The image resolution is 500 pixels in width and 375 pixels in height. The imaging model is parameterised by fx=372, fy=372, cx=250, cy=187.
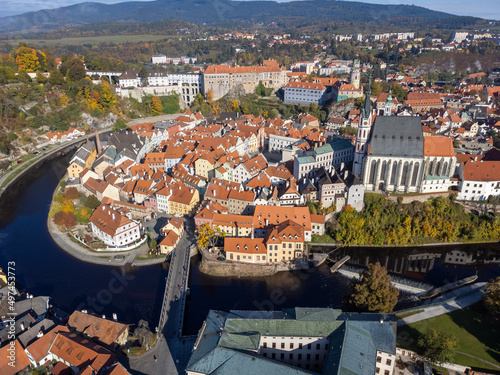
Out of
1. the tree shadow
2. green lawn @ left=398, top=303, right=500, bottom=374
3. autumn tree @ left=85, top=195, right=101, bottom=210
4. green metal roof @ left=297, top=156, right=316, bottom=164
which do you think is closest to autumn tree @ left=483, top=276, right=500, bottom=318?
the tree shadow

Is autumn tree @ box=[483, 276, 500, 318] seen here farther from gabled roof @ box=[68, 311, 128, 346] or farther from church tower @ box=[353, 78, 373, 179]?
gabled roof @ box=[68, 311, 128, 346]

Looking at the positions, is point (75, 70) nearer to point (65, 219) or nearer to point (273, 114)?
point (273, 114)

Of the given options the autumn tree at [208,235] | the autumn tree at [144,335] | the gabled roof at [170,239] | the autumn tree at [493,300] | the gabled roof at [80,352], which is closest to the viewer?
the gabled roof at [80,352]

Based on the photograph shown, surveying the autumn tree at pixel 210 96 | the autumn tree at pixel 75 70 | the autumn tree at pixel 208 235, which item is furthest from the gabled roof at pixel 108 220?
the autumn tree at pixel 75 70

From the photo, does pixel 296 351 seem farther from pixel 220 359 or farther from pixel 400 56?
pixel 400 56

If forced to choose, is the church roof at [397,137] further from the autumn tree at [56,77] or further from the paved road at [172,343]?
the autumn tree at [56,77]
